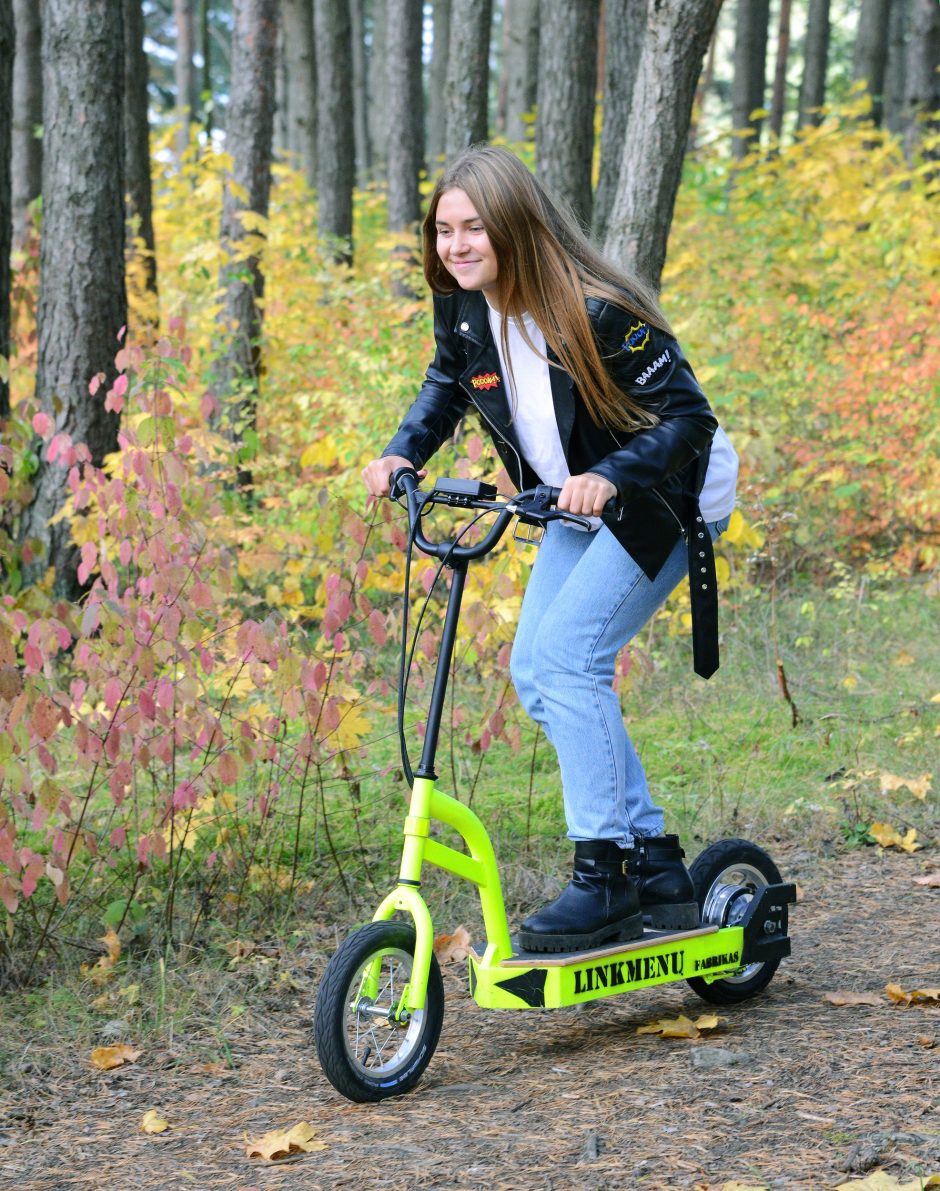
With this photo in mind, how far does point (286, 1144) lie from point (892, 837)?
2.94 metres

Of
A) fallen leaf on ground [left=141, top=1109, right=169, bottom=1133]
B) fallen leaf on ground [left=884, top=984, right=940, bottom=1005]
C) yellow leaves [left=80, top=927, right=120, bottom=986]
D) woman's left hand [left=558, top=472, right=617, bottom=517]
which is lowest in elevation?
fallen leaf on ground [left=141, top=1109, right=169, bottom=1133]

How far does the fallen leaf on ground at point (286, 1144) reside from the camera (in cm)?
285

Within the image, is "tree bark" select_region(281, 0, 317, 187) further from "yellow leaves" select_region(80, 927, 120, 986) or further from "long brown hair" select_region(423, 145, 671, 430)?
"long brown hair" select_region(423, 145, 671, 430)

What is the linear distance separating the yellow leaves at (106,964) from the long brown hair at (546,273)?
82.7 inches

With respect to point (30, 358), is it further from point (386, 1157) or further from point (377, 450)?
point (386, 1157)

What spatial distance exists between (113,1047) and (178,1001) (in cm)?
30

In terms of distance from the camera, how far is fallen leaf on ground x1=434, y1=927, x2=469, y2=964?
4.15m

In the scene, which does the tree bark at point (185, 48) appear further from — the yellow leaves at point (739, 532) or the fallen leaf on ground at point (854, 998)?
the fallen leaf on ground at point (854, 998)

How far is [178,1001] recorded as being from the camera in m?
3.76

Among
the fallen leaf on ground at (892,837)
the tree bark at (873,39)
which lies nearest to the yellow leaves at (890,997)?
the fallen leaf on ground at (892,837)

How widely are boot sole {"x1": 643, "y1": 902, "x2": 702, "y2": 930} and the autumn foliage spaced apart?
3.39 ft

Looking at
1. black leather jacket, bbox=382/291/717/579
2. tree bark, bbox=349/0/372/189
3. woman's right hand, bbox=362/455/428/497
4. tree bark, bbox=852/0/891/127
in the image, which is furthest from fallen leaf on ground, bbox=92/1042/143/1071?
tree bark, bbox=349/0/372/189

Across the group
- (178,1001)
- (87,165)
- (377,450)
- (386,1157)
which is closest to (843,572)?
(377,450)

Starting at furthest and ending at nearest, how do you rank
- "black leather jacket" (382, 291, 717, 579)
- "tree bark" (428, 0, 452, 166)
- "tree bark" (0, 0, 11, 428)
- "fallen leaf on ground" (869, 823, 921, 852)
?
1. "tree bark" (428, 0, 452, 166)
2. "tree bark" (0, 0, 11, 428)
3. "fallen leaf on ground" (869, 823, 921, 852)
4. "black leather jacket" (382, 291, 717, 579)
